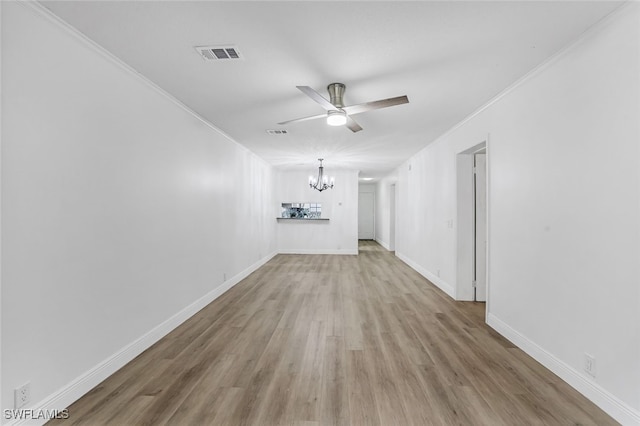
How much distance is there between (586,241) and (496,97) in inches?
71.3

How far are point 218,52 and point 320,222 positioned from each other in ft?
21.8

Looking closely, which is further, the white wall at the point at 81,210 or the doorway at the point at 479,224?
the doorway at the point at 479,224

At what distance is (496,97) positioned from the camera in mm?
3064

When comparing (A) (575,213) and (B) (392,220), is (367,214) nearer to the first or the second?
(B) (392,220)

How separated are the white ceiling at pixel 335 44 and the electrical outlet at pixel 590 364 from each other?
227 cm

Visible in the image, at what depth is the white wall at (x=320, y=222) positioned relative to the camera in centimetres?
859

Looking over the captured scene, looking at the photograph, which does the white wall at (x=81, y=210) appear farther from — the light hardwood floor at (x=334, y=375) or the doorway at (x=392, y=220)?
the doorway at (x=392, y=220)

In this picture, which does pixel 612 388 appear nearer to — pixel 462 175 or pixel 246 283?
pixel 462 175

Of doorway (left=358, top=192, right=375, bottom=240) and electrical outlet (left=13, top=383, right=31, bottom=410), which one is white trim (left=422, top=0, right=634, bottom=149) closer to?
electrical outlet (left=13, top=383, right=31, bottom=410)

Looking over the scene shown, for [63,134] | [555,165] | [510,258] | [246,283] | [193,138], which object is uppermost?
[193,138]

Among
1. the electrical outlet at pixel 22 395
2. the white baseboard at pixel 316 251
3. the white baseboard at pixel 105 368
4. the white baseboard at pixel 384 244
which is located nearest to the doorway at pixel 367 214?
the white baseboard at pixel 384 244

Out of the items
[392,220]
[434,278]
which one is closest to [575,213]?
[434,278]

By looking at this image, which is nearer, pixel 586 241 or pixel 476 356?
pixel 586 241

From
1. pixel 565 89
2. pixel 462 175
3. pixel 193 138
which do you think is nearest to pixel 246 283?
pixel 193 138
